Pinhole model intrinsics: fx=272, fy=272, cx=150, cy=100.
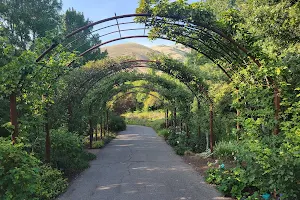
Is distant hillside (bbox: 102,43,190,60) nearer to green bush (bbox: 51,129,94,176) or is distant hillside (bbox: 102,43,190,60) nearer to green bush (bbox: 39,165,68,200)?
green bush (bbox: 51,129,94,176)

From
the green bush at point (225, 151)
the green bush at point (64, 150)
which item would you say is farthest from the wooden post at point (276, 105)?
the green bush at point (64, 150)

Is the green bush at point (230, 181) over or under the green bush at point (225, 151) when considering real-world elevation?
under

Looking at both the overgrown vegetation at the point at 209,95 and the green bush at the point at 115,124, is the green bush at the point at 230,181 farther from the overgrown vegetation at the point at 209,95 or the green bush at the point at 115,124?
the green bush at the point at 115,124

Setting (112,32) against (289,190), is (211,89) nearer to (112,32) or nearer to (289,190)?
(112,32)

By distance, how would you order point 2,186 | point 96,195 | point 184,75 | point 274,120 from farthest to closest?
point 184,75 < point 96,195 < point 274,120 < point 2,186

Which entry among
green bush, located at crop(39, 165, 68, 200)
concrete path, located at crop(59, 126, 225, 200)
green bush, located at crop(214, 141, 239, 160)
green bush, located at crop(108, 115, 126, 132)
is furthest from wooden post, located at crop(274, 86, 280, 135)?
green bush, located at crop(108, 115, 126, 132)

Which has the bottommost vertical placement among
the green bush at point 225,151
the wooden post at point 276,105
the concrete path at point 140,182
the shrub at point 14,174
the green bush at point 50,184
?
the concrete path at point 140,182

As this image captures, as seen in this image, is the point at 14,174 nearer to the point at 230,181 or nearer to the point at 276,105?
the point at 230,181

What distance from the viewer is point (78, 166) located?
7820mm

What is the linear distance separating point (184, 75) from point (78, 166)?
492cm

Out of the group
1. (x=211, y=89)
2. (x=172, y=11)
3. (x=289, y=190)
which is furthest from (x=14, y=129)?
(x=211, y=89)

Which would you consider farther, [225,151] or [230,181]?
[225,151]

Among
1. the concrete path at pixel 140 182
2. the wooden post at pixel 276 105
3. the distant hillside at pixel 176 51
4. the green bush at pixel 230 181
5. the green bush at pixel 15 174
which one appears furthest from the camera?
the distant hillside at pixel 176 51

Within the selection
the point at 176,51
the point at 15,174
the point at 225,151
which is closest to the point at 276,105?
the point at 225,151
